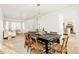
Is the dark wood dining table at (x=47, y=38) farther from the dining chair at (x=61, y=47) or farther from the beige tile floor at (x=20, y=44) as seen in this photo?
the beige tile floor at (x=20, y=44)

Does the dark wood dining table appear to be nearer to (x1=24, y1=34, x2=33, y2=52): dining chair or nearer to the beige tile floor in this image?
(x1=24, y1=34, x2=33, y2=52): dining chair

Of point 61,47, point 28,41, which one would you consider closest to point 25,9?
point 28,41

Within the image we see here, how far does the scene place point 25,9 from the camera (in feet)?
7.07

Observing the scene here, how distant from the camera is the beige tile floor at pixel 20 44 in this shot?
83.8 inches

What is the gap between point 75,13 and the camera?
2.14 metres

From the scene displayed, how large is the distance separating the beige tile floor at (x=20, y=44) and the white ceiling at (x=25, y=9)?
1.20 ft

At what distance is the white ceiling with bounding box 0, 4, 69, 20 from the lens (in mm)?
2133

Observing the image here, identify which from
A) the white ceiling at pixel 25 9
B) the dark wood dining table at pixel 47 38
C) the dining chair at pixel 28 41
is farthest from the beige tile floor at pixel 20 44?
the white ceiling at pixel 25 9

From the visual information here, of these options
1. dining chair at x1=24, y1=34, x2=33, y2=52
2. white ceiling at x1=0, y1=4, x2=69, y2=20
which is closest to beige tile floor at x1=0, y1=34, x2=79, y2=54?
dining chair at x1=24, y1=34, x2=33, y2=52
